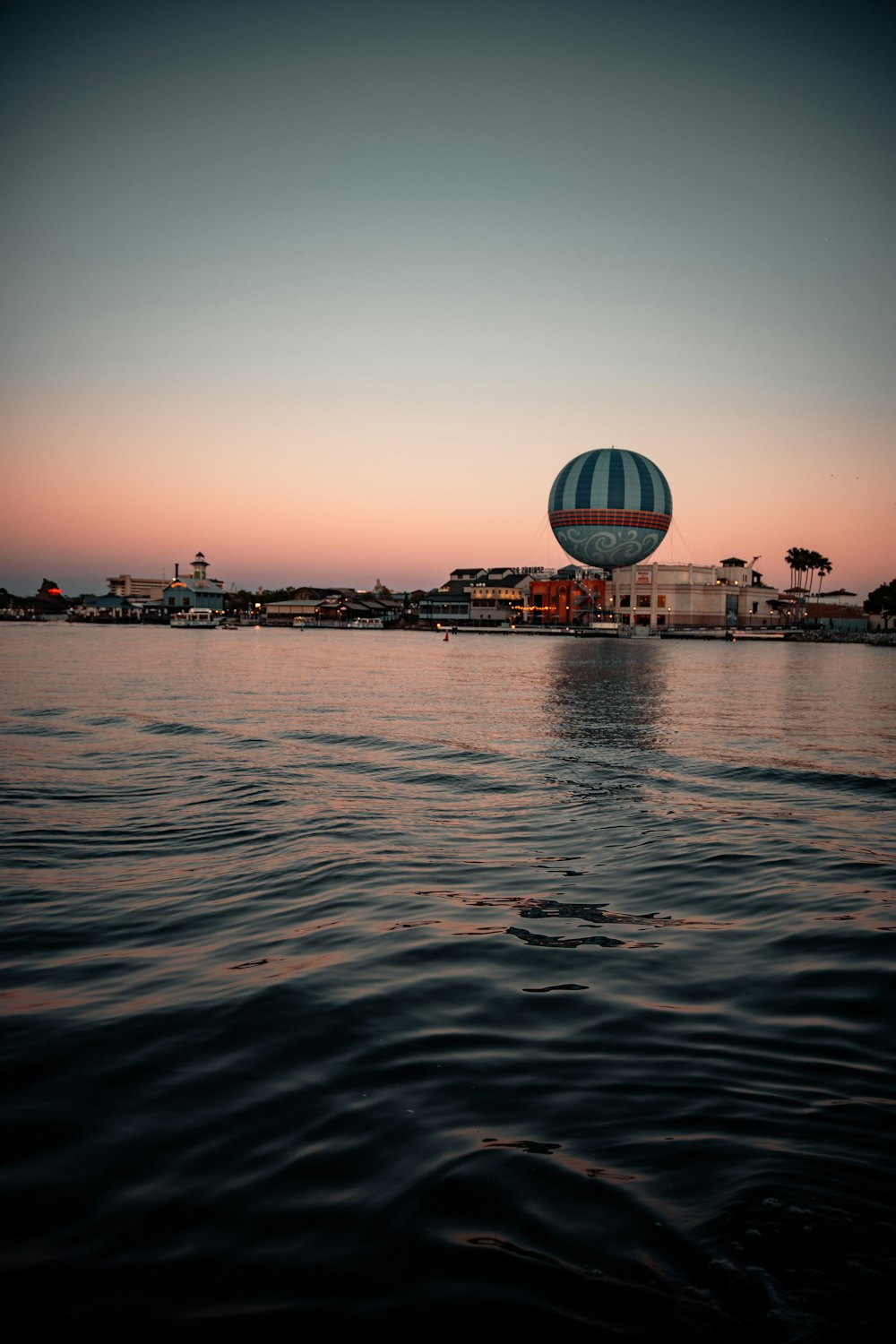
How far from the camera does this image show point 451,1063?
523cm

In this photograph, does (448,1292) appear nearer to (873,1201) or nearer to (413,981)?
(873,1201)

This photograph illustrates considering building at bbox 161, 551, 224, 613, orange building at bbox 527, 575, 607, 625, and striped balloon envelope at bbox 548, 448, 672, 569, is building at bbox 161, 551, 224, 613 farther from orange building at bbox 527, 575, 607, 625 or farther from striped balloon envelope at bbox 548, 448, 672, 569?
striped balloon envelope at bbox 548, 448, 672, 569

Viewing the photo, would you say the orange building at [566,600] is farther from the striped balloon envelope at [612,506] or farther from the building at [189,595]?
the building at [189,595]

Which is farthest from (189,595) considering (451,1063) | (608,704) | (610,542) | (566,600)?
(451,1063)

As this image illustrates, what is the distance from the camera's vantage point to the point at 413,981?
21.9ft

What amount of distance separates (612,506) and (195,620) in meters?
103

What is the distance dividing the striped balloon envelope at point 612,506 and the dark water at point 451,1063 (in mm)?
112953

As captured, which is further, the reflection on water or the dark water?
the reflection on water

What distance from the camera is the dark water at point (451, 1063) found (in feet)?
11.0

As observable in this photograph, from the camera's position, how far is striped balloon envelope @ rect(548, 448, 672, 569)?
12275 cm

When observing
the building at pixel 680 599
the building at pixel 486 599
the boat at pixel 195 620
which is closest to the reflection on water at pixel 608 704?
the building at pixel 680 599

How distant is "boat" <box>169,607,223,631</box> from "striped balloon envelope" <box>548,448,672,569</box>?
294ft

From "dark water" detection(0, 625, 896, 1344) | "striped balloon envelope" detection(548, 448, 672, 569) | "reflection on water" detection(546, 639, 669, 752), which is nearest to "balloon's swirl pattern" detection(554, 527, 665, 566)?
"striped balloon envelope" detection(548, 448, 672, 569)

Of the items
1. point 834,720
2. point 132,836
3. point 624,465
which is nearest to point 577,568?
point 624,465
